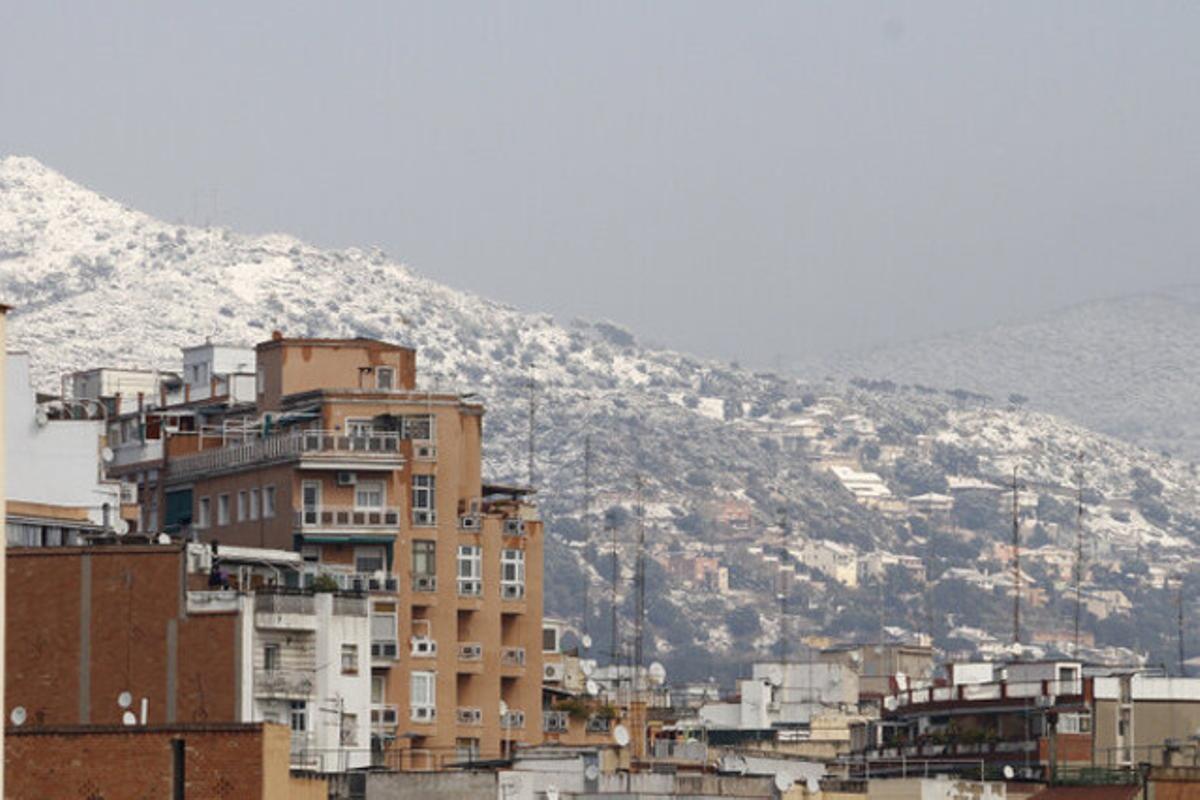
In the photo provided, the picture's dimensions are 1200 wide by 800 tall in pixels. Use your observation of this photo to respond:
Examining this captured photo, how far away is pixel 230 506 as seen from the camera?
12294 cm

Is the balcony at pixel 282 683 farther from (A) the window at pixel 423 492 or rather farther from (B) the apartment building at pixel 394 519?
(A) the window at pixel 423 492

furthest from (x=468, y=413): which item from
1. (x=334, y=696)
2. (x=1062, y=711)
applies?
(x=334, y=696)

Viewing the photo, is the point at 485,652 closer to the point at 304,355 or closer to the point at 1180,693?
the point at 304,355

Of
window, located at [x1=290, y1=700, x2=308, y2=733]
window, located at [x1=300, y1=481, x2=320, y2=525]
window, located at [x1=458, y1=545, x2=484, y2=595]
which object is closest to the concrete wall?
window, located at [x1=290, y1=700, x2=308, y2=733]

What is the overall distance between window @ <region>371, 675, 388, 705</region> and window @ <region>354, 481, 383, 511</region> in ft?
18.8

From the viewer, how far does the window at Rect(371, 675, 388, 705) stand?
378ft

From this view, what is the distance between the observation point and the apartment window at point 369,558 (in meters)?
121

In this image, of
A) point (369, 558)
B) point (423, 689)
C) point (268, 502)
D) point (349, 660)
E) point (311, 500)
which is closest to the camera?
point (349, 660)

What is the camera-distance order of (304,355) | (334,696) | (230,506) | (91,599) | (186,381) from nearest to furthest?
1. (91,599)
2. (334,696)
3. (230,506)
4. (304,355)
5. (186,381)

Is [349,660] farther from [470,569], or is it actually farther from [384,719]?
[470,569]

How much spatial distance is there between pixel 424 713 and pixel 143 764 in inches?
2231

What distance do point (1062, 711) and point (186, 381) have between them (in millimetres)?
35834

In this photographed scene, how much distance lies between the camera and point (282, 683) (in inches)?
3637

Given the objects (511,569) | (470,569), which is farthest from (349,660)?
(511,569)
